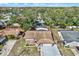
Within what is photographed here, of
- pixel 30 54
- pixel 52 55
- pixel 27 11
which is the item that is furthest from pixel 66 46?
pixel 27 11

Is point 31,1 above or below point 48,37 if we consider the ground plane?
above

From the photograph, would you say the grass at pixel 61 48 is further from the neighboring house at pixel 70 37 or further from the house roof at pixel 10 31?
the house roof at pixel 10 31

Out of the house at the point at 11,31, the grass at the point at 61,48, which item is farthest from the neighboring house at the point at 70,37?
the house at the point at 11,31

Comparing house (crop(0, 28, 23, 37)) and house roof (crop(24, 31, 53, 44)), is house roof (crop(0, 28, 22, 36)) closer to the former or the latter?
house (crop(0, 28, 23, 37))

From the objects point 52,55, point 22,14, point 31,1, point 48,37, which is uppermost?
point 31,1

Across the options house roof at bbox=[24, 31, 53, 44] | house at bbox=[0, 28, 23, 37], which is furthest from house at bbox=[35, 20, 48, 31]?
house at bbox=[0, 28, 23, 37]

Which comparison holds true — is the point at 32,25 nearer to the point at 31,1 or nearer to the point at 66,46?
the point at 31,1
